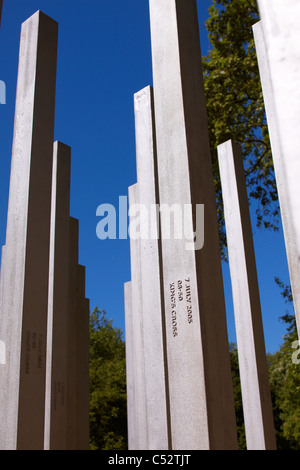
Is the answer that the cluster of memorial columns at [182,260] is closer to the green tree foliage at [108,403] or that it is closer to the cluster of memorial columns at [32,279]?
the cluster of memorial columns at [32,279]

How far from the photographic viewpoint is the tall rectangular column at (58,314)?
267 inches

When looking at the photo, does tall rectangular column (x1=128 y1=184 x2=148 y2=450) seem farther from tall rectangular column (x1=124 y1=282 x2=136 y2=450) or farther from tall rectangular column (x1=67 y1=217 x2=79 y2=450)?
tall rectangular column (x1=124 y1=282 x2=136 y2=450)

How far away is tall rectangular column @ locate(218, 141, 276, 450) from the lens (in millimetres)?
7309

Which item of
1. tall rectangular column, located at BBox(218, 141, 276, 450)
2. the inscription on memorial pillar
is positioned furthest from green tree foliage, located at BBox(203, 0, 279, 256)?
the inscription on memorial pillar

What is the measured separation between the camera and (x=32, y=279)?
467cm

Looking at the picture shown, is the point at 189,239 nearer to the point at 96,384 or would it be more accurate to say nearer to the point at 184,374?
the point at 184,374

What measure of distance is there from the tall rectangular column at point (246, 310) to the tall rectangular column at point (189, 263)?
11.5ft

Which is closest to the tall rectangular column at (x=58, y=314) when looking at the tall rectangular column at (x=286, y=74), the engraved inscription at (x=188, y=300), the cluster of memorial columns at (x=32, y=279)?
the cluster of memorial columns at (x=32, y=279)

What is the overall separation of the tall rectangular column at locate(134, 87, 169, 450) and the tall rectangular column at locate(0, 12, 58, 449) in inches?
52.8

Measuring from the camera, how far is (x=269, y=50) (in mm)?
646

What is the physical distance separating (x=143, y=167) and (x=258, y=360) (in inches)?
135

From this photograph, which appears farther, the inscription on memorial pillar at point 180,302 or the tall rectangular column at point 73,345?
the tall rectangular column at point 73,345

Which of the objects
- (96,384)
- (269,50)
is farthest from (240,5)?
(96,384)
